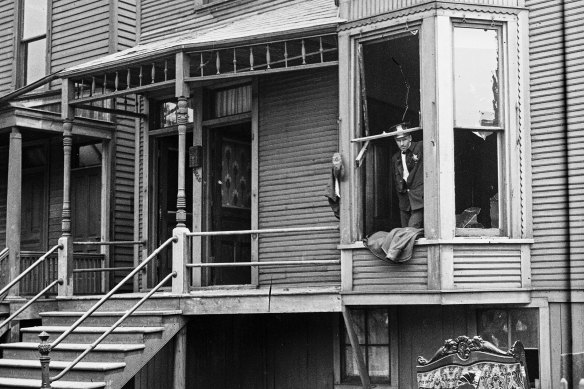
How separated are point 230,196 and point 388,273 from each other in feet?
14.0

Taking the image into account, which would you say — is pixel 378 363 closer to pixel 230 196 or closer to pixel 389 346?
pixel 389 346

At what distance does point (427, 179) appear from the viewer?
10.7 m

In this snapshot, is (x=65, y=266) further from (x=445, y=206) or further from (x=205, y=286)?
(x=445, y=206)

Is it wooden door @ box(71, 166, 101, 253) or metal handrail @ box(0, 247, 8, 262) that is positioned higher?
wooden door @ box(71, 166, 101, 253)

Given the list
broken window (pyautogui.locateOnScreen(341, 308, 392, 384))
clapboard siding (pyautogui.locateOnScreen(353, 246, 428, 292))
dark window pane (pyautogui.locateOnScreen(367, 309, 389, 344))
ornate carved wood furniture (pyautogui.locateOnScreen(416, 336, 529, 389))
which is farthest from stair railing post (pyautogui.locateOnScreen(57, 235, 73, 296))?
ornate carved wood furniture (pyautogui.locateOnScreen(416, 336, 529, 389))

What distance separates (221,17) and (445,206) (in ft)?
19.4

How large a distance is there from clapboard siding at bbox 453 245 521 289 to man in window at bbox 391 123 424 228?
0.69m

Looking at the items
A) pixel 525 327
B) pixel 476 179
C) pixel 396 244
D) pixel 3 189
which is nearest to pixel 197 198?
pixel 396 244

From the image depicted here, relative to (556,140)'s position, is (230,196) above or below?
below

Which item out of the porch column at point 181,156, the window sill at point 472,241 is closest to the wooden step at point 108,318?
the porch column at point 181,156

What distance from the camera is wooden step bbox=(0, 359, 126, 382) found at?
1098 centimetres

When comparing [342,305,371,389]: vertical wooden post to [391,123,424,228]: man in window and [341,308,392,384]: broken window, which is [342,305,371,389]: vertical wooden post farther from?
[391,123,424,228]: man in window

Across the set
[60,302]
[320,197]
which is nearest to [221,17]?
[320,197]

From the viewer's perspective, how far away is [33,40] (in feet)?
57.7
